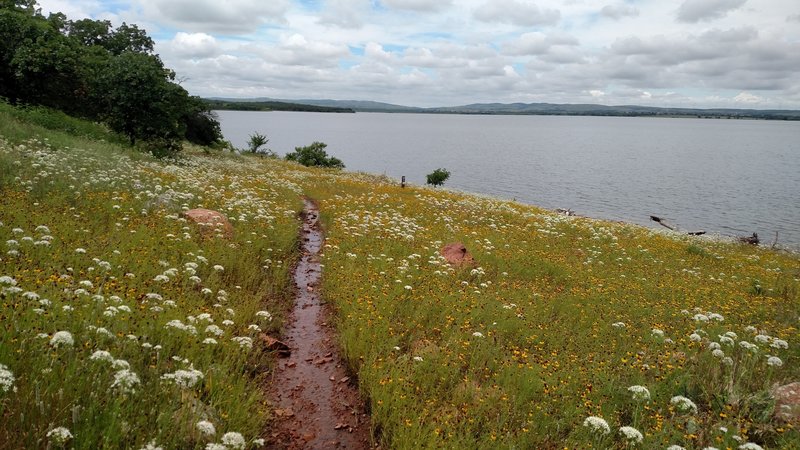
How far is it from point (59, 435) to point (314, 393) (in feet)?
12.8

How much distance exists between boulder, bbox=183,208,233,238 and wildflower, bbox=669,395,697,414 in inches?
417

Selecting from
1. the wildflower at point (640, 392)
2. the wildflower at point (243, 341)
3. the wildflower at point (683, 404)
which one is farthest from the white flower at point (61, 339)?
the wildflower at point (683, 404)

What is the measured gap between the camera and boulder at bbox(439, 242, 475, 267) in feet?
42.5

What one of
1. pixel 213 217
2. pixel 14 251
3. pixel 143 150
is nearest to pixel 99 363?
pixel 14 251

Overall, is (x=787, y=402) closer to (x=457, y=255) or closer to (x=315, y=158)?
(x=457, y=255)

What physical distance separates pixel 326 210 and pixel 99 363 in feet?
52.4

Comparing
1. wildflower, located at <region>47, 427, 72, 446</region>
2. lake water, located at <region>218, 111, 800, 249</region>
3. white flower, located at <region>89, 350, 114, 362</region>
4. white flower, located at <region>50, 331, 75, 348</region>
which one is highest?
white flower, located at <region>50, 331, 75, 348</region>

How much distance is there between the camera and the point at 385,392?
21.0 ft

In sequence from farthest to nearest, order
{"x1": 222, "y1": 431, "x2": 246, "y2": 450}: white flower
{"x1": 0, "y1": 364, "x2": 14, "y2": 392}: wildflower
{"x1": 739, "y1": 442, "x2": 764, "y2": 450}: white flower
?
{"x1": 739, "y1": 442, "x2": 764, "y2": 450}: white flower
{"x1": 222, "y1": 431, "x2": 246, "y2": 450}: white flower
{"x1": 0, "y1": 364, "x2": 14, "y2": 392}: wildflower

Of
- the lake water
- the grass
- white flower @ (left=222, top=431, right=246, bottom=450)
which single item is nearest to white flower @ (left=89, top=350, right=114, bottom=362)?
the grass

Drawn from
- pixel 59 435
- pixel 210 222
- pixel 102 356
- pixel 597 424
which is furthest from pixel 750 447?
pixel 210 222

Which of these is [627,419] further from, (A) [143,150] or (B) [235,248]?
(A) [143,150]

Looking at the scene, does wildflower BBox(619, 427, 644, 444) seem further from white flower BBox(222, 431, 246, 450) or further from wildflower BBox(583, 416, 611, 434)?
white flower BBox(222, 431, 246, 450)

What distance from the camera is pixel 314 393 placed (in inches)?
286
